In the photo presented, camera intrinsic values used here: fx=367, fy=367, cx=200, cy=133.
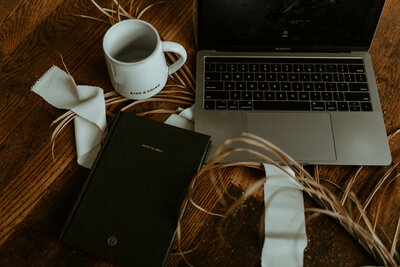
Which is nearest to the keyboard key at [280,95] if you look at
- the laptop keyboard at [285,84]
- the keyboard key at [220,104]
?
the laptop keyboard at [285,84]

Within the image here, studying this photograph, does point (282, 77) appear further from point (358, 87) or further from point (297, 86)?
point (358, 87)

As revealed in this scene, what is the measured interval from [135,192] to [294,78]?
0.36 metres

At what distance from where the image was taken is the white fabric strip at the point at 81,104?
65 centimetres

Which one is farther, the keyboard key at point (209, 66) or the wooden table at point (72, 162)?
the keyboard key at point (209, 66)

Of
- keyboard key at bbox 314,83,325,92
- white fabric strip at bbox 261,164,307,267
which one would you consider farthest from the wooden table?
keyboard key at bbox 314,83,325,92

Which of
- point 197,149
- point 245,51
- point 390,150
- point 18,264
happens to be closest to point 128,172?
point 197,149

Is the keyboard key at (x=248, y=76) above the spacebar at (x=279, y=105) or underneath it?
above

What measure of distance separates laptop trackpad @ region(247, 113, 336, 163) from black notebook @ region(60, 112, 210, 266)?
0.11 metres

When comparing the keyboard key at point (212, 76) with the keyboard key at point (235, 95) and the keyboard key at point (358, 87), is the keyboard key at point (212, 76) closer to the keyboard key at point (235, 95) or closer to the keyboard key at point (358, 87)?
the keyboard key at point (235, 95)

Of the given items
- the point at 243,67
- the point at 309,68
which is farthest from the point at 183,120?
the point at 309,68

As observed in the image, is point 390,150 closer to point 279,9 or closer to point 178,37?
point 279,9

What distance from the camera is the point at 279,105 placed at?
2.24ft

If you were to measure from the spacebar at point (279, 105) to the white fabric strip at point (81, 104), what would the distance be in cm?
28

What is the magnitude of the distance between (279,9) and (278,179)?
31 centimetres
